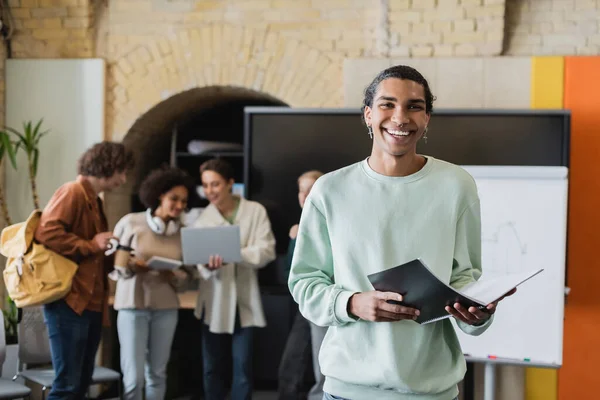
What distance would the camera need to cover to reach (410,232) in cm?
190

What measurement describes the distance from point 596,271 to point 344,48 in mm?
2192

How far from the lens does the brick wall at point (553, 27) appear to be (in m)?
5.37

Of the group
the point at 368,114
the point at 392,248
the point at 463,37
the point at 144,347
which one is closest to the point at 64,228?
the point at 144,347

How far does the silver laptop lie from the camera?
15.0ft

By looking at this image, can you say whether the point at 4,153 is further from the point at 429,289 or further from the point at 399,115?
the point at 429,289

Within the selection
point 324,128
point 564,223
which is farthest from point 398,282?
point 324,128

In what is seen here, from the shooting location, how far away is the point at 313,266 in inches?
79.6

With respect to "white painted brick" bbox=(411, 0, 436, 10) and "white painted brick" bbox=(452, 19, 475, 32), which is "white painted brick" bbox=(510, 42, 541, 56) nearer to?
"white painted brick" bbox=(452, 19, 475, 32)

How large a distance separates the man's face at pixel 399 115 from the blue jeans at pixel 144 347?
2997 mm

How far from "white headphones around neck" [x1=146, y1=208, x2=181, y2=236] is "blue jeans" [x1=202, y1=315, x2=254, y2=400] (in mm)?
592

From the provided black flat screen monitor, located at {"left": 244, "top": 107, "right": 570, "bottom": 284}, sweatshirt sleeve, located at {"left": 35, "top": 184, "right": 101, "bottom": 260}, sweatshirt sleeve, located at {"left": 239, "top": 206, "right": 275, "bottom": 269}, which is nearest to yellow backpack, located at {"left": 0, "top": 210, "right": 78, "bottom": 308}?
sweatshirt sleeve, located at {"left": 35, "top": 184, "right": 101, "bottom": 260}

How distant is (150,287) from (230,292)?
46 cm

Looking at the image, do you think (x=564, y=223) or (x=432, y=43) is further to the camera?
(x=432, y=43)

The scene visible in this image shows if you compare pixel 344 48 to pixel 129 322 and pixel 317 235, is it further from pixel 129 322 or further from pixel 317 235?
pixel 317 235
